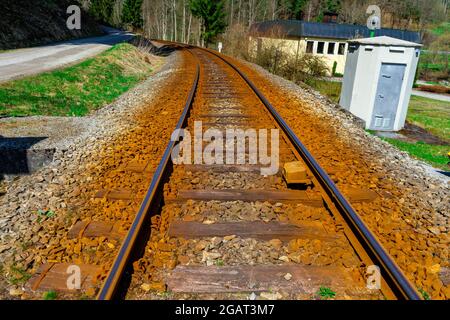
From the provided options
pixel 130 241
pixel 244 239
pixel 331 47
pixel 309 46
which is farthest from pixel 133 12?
pixel 130 241

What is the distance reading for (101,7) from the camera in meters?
63.5

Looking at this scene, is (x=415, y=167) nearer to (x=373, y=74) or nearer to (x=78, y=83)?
(x=373, y=74)

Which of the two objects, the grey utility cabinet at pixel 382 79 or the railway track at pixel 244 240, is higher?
the grey utility cabinet at pixel 382 79

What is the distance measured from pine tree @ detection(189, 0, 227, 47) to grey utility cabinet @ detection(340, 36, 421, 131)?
162 ft

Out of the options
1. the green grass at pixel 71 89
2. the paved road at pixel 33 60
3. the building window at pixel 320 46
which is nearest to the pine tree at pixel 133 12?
the building window at pixel 320 46

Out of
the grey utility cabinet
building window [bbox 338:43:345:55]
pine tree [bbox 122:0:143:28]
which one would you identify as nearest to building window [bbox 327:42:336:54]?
building window [bbox 338:43:345:55]

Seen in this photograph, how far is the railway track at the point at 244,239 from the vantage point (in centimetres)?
290

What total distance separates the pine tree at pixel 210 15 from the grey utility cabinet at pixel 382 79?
49.3 m

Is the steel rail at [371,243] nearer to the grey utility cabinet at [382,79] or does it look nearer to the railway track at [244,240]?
the railway track at [244,240]

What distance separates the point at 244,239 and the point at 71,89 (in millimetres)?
10144

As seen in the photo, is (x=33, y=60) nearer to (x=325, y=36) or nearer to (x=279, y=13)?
(x=325, y=36)

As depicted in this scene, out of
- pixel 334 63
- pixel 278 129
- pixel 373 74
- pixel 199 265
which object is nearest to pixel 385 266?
pixel 199 265

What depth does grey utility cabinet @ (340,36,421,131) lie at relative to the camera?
34.2 feet

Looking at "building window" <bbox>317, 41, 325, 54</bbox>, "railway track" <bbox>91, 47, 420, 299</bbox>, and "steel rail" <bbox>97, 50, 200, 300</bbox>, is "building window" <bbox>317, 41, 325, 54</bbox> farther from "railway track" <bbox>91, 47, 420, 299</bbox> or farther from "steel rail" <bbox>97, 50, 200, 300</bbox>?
"steel rail" <bbox>97, 50, 200, 300</bbox>
